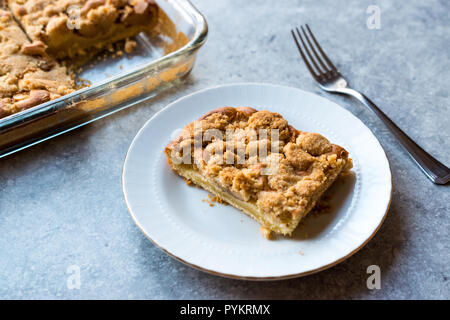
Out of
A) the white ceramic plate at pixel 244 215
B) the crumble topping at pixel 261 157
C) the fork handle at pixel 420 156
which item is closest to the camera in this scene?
the white ceramic plate at pixel 244 215

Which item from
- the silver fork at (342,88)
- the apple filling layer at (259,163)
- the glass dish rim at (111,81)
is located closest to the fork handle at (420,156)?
the silver fork at (342,88)

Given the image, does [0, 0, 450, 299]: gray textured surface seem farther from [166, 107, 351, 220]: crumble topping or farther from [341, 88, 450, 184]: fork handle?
[166, 107, 351, 220]: crumble topping

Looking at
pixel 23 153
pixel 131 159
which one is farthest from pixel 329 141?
pixel 23 153

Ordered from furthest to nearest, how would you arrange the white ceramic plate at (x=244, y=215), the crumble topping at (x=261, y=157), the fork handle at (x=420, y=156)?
the fork handle at (x=420, y=156) < the crumble topping at (x=261, y=157) < the white ceramic plate at (x=244, y=215)

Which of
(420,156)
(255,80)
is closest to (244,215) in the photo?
(420,156)

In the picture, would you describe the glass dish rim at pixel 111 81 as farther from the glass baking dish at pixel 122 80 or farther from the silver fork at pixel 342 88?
the silver fork at pixel 342 88
